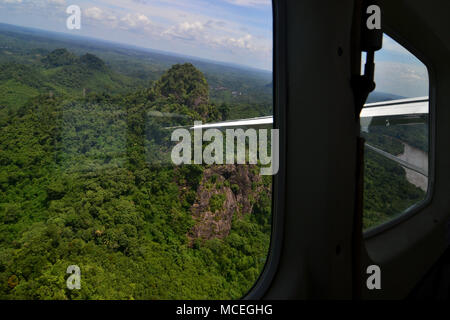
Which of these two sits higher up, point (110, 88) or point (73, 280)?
point (110, 88)

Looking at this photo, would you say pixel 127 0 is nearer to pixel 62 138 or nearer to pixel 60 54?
pixel 60 54

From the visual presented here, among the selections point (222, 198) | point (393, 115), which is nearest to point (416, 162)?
point (393, 115)

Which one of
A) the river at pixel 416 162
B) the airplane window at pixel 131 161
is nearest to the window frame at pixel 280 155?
the airplane window at pixel 131 161

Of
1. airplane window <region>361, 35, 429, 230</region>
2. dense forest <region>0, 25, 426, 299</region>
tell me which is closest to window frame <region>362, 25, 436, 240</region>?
airplane window <region>361, 35, 429, 230</region>

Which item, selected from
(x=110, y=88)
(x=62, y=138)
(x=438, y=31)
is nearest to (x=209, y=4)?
(x=110, y=88)

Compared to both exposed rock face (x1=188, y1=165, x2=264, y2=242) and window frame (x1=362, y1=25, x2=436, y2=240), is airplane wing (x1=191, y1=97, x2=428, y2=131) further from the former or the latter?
exposed rock face (x1=188, y1=165, x2=264, y2=242)

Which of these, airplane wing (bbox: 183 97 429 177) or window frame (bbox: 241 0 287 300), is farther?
airplane wing (bbox: 183 97 429 177)

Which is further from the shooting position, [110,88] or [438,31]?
[438,31]

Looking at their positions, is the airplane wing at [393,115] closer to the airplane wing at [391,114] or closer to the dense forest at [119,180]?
the airplane wing at [391,114]
